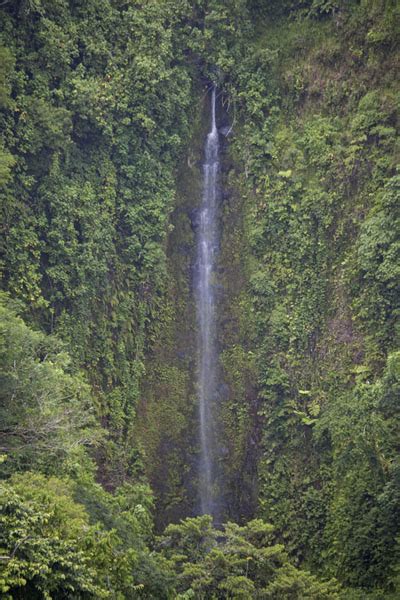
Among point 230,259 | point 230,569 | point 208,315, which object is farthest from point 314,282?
point 230,569

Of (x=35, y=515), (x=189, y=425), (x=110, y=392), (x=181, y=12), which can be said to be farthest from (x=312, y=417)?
(x=181, y=12)

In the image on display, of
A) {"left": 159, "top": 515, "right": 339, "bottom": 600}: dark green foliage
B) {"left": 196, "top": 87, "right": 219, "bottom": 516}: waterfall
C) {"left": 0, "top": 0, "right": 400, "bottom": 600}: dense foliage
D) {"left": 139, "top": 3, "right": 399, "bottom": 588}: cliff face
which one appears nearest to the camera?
{"left": 159, "top": 515, "right": 339, "bottom": 600}: dark green foliage

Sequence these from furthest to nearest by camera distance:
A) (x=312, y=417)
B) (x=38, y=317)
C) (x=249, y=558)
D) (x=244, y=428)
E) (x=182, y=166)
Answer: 1. (x=182, y=166)
2. (x=244, y=428)
3. (x=312, y=417)
4. (x=38, y=317)
5. (x=249, y=558)

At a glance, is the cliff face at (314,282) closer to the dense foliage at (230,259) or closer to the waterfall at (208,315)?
the dense foliage at (230,259)

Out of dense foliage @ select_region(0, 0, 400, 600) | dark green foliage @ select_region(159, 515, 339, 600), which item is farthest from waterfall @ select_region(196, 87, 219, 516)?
dark green foliage @ select_region(159, 515, 339, 600)

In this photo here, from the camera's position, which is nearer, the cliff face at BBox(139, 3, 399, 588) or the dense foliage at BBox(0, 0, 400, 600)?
the dense foliage at BBox(0, 0, 400, 600)

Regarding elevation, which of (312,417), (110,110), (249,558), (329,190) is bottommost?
(249,558)

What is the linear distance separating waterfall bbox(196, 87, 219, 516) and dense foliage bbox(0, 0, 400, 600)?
32cm

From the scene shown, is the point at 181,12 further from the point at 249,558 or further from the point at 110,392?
the point at 249,558

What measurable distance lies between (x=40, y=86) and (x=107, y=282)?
18.1 feet

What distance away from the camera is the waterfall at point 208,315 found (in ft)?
68.1

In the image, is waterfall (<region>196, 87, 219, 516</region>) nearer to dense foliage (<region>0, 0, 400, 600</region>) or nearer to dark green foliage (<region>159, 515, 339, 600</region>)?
dense foliage (<region>0, 0, 400, 600</region>)

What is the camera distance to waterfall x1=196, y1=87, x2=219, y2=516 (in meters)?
20.8

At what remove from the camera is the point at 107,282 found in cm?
1977
